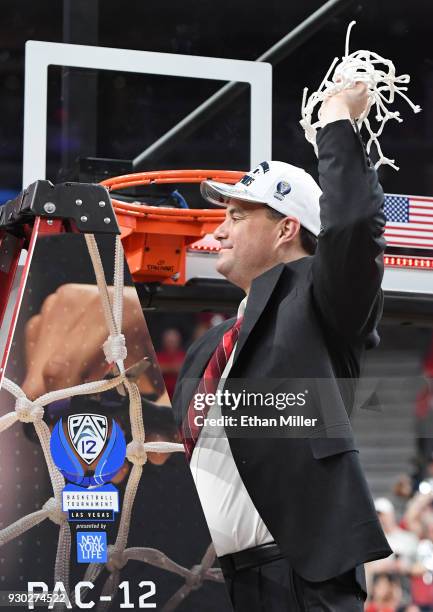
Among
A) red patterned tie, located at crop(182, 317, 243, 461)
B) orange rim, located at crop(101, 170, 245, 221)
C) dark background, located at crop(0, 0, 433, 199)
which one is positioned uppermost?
dark background, located at crop(0, 0, 433, 199)

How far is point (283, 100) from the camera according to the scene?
16.4 ft

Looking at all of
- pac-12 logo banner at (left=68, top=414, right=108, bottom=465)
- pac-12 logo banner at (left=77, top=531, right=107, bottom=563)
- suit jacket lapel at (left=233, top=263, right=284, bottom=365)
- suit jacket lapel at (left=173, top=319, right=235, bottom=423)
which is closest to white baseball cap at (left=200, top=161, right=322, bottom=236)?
suit jacket lapel at (left=233, top=263, right=284, bottom=365)

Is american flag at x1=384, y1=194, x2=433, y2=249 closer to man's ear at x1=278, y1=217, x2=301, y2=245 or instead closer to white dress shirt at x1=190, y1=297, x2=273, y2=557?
man's ear at x1=278, y1=217, x2=301, y2=245

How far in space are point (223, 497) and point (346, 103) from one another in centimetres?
65

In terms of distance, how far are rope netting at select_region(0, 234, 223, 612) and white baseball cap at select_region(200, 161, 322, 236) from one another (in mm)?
462

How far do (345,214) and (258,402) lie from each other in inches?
13.8

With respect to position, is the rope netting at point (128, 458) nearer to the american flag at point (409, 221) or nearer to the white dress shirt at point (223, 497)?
the white dress shirt at point (223, 497)

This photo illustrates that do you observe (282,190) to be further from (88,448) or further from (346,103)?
(88,448)

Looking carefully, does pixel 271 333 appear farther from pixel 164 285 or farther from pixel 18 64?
pixel 18 64

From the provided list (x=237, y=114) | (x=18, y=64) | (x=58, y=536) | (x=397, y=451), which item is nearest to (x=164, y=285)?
(x=237, y=114)

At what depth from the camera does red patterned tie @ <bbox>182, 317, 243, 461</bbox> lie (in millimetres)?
1998

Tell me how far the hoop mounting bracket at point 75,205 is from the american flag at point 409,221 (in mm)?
2677

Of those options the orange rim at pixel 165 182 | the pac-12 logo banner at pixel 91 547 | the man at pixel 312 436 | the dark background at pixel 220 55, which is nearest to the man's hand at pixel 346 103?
the man at pixel 312 436

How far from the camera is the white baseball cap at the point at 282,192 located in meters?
2.11
